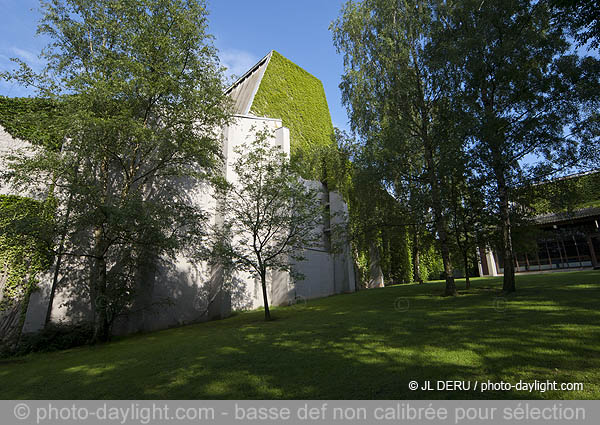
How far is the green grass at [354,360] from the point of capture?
4.07 metres

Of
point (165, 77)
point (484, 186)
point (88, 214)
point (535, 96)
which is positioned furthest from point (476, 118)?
point (88, 214)

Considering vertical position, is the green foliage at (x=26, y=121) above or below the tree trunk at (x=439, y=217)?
above

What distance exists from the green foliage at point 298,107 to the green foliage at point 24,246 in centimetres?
1307

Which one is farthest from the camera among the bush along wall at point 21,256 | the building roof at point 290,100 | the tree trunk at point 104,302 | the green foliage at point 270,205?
the building roof at point 290,100

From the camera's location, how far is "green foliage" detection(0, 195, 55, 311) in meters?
8.73

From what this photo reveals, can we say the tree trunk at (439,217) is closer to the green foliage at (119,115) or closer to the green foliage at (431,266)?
the green foliage at (119,115)

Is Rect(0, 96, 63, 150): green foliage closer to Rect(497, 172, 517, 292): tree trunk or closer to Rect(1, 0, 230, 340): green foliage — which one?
Rect(1, 0, 230, 340): green foliage

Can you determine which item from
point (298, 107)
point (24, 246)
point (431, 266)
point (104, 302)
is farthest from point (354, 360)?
point (431, 266)

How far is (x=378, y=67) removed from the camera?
568 inches

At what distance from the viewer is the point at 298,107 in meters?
23.4

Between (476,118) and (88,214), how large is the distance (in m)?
12.9

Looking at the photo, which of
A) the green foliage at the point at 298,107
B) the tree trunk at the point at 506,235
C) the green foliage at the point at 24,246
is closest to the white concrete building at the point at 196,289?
the green foliage at the point at 24,246

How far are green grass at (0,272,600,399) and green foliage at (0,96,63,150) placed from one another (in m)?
7.41
